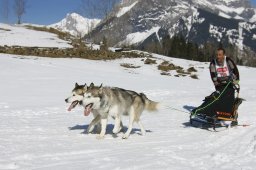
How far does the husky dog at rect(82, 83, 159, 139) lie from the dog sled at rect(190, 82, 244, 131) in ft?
5.62

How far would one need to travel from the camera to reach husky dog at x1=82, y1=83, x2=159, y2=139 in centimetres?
803

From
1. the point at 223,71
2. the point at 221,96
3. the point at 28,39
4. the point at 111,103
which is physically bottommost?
the point at 111,103

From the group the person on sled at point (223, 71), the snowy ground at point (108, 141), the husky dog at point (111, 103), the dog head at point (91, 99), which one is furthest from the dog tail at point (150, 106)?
the person on sled at point (223, 71)

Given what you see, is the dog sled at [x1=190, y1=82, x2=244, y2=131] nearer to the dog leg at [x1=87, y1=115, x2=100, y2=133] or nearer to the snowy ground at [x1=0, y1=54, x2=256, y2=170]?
the snowy ground at [x1=0, y1=54, x2=256, y2=170]

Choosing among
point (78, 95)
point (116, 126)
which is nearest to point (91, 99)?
point (78, 95)

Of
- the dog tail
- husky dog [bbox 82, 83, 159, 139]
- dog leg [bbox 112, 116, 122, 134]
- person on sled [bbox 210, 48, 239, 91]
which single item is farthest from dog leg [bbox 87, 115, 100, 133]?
person on sled [bbox 210, 48, 239, 91]

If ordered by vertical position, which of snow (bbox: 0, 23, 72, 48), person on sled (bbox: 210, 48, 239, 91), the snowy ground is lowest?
the snowy ground

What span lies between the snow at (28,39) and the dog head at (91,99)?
1055 inches

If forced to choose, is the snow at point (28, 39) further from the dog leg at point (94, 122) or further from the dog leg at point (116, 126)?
the dog leg at point (116, 126)

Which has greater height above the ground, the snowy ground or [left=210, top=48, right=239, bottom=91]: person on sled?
[left=210, top=48, right=239, bottom=91]: person on sled

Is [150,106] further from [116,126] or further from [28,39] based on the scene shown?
[28,39]

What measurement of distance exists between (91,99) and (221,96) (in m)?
3.49

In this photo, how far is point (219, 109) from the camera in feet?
31.9

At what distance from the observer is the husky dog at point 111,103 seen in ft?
26.4
